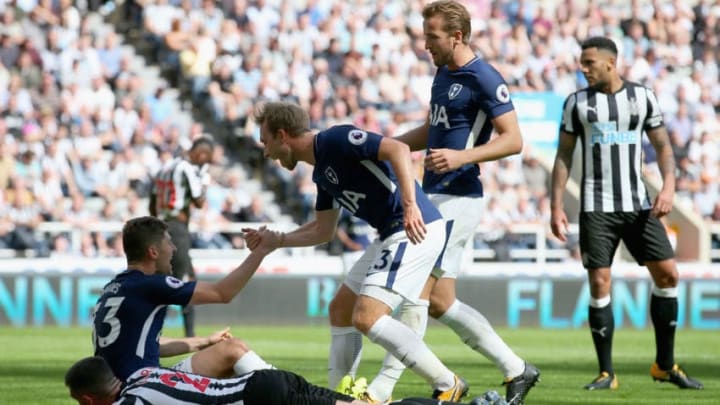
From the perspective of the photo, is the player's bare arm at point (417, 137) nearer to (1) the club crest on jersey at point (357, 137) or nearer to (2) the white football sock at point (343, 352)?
(2) the white football sock at point (343, 352)

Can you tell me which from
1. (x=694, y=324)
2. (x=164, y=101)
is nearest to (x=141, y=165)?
(x=164, y=101)

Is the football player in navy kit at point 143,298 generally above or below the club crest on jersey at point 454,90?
below

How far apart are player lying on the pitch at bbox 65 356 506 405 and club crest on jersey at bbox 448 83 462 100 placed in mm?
2597

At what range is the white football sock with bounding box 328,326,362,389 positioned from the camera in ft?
28.1

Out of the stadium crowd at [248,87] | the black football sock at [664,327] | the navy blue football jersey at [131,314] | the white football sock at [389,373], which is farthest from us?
the stadium crowd at [248,87]

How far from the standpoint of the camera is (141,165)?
21.1 metres

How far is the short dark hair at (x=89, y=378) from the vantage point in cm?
671

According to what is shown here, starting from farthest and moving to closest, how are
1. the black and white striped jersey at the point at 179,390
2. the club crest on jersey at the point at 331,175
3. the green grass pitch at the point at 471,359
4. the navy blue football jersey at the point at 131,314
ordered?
the green grass pitch at the point at 471,359, the club crest on jersey at the point at 331,175, the navy blue football jersey at the point at 131,314, the black and white striped jersey at the point at 179,390

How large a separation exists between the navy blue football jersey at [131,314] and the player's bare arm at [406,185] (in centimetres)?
115

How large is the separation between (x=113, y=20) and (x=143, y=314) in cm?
1797

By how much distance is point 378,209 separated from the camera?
800cm

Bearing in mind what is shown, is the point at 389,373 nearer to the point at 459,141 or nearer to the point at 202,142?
the point at 459,141

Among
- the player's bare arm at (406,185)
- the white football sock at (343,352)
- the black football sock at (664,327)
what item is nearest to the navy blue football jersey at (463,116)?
the white football sock at (343,352)

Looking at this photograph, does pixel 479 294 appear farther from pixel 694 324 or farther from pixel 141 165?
pixel 141 165
